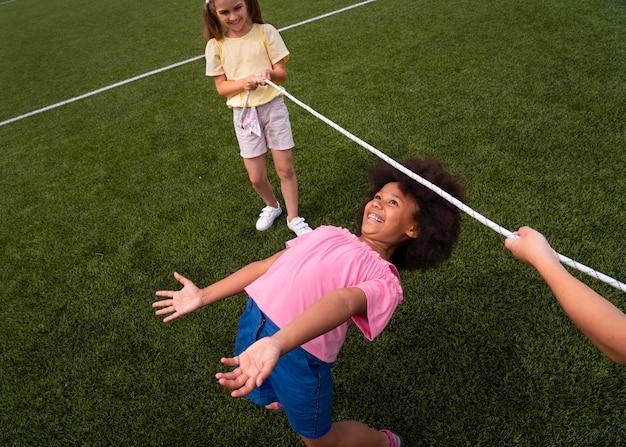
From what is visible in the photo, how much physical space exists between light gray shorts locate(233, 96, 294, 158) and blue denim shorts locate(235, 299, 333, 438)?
47.6 inches

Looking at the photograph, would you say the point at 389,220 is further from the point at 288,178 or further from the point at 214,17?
the point at 214,17

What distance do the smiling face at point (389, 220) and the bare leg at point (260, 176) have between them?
1.10 metres

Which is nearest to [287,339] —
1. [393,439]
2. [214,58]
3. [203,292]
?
[203,292]

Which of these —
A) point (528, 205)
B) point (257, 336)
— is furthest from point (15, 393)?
point (528, 205)

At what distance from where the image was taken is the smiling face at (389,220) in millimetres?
1559

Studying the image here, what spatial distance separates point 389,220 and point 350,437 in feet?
2.55

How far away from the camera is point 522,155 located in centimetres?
296

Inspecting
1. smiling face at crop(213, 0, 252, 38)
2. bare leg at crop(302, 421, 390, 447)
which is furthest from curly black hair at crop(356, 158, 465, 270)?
smiling face at crop(213, 0, 252, 38)

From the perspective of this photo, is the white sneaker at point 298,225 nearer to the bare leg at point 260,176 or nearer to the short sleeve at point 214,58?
the bare leg at point 260,176

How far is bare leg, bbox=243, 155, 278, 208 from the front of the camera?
2547 mm

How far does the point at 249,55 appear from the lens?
225cm

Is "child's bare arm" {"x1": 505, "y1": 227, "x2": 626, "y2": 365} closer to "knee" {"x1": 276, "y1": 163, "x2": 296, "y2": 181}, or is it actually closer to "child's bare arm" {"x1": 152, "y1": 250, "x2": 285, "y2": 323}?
"child's bare arm" {"x1": 152, "y1": 250, "x2": 285, "y2": 323}

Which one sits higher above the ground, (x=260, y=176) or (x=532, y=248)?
(x=532, y=248)

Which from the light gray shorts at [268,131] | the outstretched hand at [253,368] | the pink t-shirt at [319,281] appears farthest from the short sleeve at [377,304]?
the light gray shorts at [268,131]
